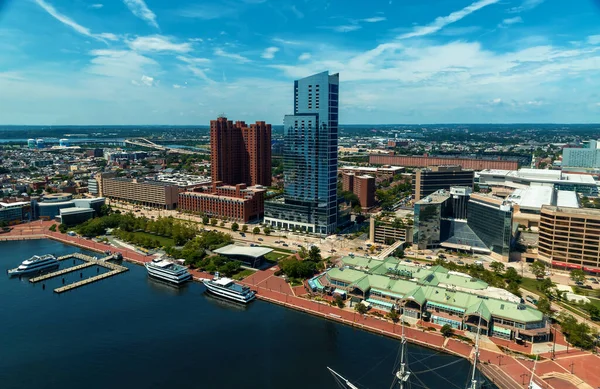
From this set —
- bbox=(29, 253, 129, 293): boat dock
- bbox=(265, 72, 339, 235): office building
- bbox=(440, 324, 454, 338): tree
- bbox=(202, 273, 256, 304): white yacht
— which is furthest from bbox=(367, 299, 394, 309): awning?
bbox=(29, 253, 129, 293): boat dock

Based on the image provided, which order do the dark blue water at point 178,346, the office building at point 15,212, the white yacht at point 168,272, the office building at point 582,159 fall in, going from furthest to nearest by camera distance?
1. the office building at point 582,159
2. the office building at point 15,212
3. the white yacht at point 168,272
4. the dark blue water at point 178,346

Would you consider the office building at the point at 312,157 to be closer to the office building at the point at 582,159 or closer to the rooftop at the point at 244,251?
the rooftop at the point at 244,251

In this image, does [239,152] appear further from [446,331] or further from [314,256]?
[446,331]

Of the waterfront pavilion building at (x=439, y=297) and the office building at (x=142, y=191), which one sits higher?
the office building at (x=142, y=191)

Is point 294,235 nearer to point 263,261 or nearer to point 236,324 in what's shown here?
point 263,261

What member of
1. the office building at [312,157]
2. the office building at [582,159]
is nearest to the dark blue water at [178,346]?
the office building at [312,157]

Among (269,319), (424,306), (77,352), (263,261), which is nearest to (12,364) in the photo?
(77,352)

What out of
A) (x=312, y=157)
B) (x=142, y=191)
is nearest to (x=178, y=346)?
(x=312, y=157)
